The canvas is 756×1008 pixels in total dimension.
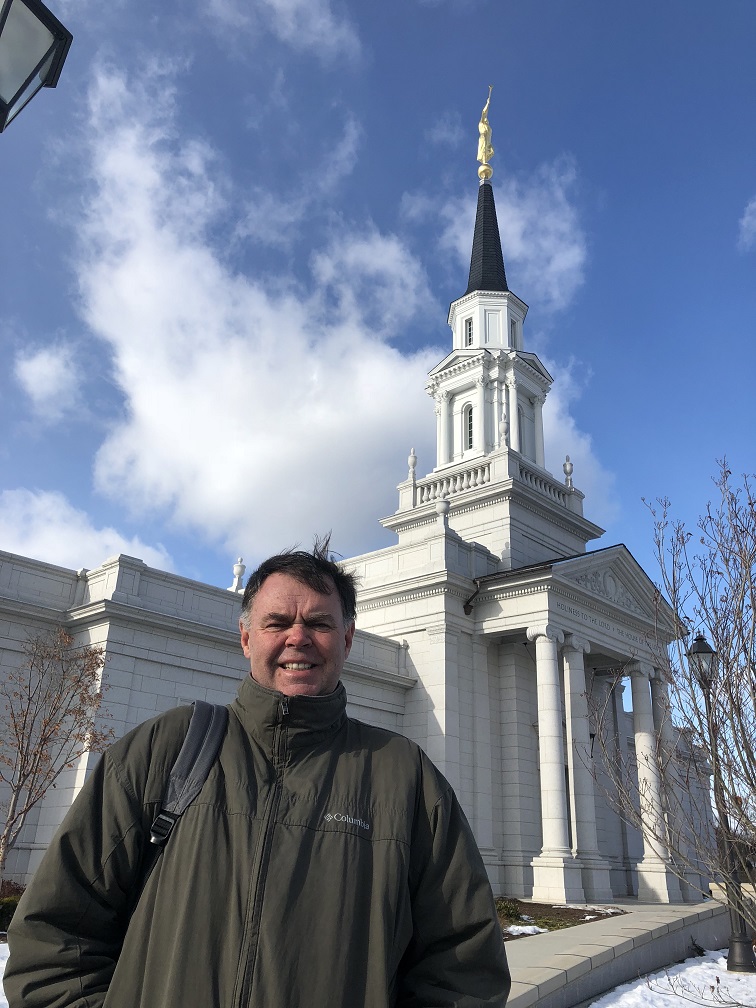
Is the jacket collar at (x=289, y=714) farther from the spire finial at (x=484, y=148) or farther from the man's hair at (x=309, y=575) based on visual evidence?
the spire finial at (x=484, y=148)

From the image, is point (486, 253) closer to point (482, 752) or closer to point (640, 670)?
point (640, 670)

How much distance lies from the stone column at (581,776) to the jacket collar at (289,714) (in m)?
20.6

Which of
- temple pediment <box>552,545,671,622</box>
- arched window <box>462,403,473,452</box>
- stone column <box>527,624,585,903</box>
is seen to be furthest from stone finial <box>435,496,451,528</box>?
arched window <box>462,403,473,452</box>

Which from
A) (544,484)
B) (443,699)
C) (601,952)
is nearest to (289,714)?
(601,952)

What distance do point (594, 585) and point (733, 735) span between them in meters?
18.1

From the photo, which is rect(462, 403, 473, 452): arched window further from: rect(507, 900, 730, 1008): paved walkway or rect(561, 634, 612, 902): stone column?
rect(507, 900, 730, 1008): paved walkway

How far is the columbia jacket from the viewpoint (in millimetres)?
2602

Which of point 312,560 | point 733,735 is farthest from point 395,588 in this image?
point 312,560

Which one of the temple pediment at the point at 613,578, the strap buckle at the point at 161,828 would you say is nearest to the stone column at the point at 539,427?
the temple pediment at the point at 613,578

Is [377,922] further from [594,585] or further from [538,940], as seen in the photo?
[594,585]

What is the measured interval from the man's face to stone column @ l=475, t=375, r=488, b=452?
2911 cm

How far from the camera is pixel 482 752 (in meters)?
25.0

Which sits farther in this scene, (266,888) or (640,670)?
(640,670)

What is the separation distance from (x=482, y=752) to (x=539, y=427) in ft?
48.6
